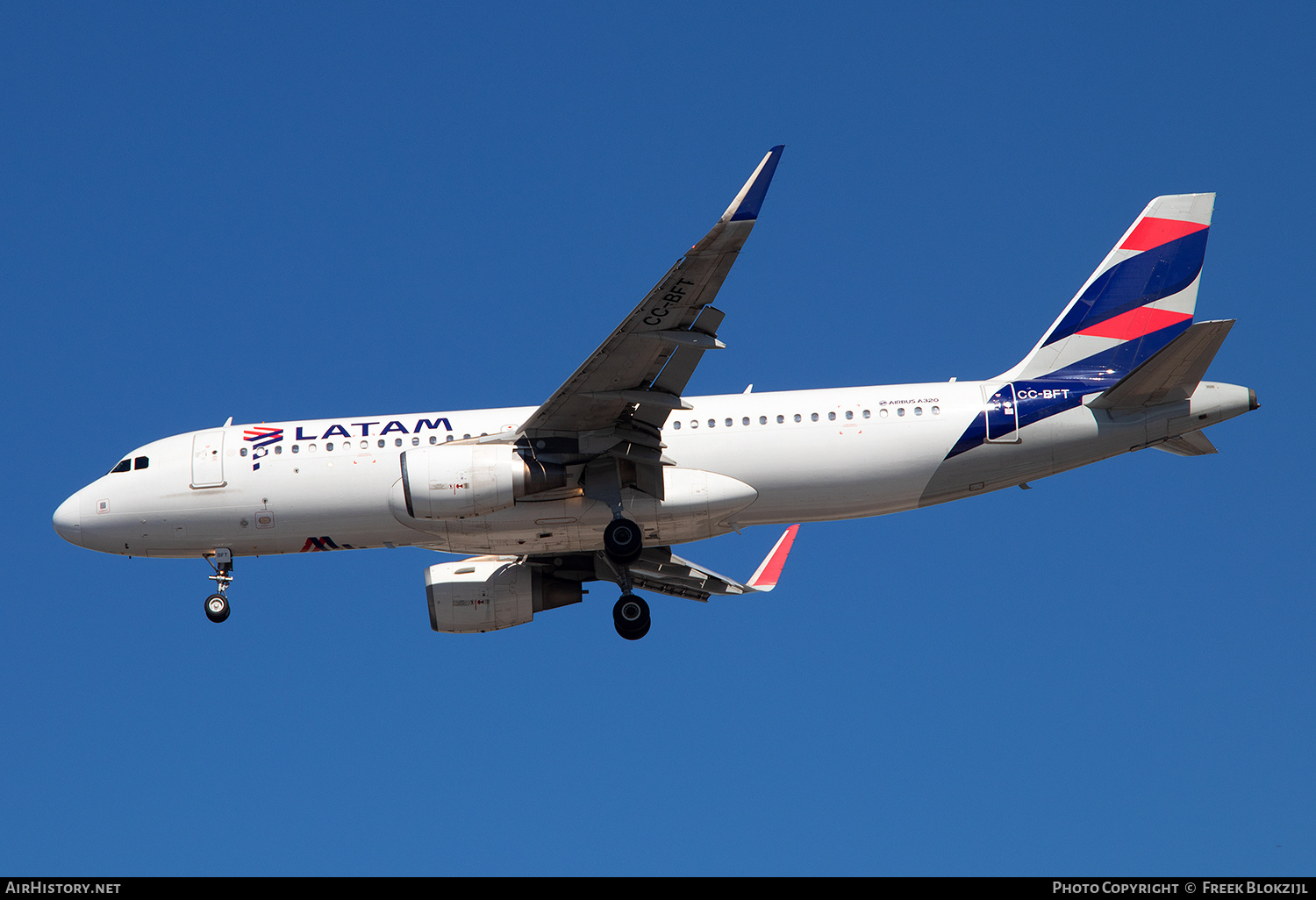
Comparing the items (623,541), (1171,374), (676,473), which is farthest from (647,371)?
(1171,374)

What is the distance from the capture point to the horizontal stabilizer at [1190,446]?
24.8m

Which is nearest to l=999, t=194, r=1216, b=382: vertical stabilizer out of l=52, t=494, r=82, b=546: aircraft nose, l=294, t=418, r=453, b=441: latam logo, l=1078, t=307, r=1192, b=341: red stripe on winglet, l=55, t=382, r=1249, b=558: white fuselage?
l=1078, t=307, r=1192, b=341: red stripe on winglet

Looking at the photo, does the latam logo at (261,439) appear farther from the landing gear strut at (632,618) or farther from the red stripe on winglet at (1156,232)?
→ the red stripe on winglet at (1156,232)

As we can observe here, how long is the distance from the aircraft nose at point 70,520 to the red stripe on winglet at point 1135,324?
1977 cm

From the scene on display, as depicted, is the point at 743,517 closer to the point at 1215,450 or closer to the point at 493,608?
the point at 493,608

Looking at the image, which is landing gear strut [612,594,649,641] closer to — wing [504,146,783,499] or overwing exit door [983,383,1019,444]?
wing [504,146,783,499]

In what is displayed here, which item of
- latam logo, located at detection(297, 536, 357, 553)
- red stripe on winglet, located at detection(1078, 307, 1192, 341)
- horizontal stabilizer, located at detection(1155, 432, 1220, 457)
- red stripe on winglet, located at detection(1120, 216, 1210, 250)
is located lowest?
latam logo, located at detection(297, 536, 357, 553)

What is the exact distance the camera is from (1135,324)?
2645 centimetres

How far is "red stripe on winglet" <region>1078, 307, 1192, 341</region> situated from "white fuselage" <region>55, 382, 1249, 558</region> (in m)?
2.44

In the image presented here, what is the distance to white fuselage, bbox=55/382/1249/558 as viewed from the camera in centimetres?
2422

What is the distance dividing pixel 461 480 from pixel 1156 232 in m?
14.9

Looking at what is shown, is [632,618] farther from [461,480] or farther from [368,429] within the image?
Result: [368,429]
